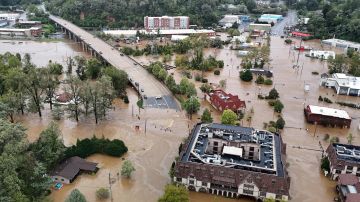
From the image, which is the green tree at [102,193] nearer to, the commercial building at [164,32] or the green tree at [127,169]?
the green tree at [127,169]

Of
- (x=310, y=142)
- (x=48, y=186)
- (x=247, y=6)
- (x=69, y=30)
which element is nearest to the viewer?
(x=48, y=186)

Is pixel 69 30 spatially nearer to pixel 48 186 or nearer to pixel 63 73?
pixel 63 73

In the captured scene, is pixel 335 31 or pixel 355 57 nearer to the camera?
pixel 355 57

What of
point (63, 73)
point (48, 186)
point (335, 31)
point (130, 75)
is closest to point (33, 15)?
point (63, 73)

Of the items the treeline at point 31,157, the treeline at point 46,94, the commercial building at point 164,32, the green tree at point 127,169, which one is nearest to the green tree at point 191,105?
the treeline at point 46,94

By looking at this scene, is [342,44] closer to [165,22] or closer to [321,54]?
[321,54]

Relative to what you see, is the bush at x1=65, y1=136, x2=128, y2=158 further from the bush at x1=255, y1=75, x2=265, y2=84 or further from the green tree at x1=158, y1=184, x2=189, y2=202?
the bush at x1=255, y1=75, x2=265, y2=84

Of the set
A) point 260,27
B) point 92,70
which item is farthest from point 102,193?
point 260,27
